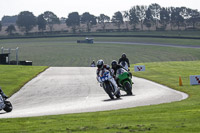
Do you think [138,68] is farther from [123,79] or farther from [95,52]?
[95,52]

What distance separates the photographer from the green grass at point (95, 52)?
77.1 meters

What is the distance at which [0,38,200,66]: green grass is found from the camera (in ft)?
253

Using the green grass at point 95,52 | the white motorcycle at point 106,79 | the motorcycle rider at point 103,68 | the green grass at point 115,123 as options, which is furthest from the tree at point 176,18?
the green grass at point 115,123

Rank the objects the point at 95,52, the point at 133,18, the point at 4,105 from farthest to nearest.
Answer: the point at 133,18
the point at 95,52
the point at 4,105

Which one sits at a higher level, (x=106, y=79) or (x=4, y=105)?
(x=106, y=79)

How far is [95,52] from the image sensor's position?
9025 cm

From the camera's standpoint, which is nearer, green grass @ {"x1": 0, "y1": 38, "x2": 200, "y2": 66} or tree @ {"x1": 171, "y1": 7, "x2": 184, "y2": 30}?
green grass @ {"x1": 0, "y1": 38, "x2": 200, "y2": 66}

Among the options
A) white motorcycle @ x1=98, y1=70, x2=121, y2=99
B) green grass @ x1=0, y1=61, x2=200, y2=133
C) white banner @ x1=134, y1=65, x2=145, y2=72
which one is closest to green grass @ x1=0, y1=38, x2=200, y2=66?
white banner @ x1=134, y1=65, x2=145, y2=72

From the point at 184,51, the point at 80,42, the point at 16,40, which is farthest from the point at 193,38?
the point at 16,40

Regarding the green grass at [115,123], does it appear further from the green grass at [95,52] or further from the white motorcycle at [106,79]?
the green grass at [95,52]

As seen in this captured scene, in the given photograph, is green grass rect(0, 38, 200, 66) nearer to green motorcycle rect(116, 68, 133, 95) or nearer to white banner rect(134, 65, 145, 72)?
white banner rect(134, 65, 145, 72)

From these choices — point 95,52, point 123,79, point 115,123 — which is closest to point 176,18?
point 95,52

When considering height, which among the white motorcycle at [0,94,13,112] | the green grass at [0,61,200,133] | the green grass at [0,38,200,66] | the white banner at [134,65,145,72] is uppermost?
the green grass at [0,61,200,133]

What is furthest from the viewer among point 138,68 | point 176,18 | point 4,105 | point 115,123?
point 176,18
